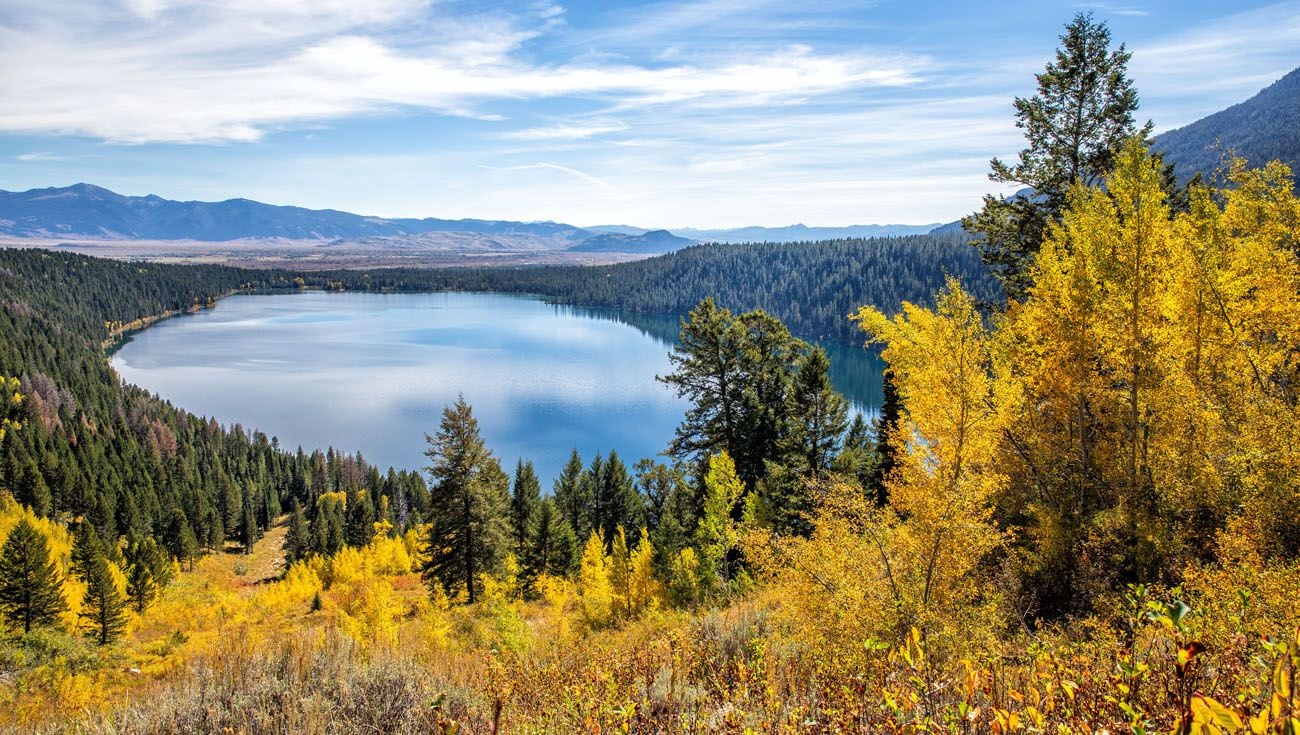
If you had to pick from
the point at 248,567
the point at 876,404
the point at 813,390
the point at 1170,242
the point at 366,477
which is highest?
the point at 1170,242

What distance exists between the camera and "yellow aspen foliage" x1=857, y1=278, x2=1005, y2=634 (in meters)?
8.85

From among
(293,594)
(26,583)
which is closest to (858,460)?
(293,594)

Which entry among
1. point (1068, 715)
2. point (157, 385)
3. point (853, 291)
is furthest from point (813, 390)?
point (853, 291)

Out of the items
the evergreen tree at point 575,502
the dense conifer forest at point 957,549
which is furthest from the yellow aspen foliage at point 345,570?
the evergreen tree at point 575,502

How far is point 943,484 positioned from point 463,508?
18004 mm

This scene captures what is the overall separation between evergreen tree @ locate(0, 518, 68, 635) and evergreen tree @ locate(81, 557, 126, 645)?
318cm

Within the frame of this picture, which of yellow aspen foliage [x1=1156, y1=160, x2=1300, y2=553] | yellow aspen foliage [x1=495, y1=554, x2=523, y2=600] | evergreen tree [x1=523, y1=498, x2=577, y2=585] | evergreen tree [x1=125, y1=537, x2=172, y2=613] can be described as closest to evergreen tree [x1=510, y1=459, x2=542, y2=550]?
evergreen tree [x1=523, y1=498, x2=577, y2=585]

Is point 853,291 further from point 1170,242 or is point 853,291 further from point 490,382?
point 1170,242

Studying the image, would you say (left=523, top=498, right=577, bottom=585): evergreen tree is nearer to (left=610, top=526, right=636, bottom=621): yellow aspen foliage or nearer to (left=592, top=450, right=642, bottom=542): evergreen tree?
(left=592, top=450, right=642, bottom=542): evergreen tree

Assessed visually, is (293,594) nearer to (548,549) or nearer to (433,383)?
(548,549)

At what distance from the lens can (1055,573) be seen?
10750 millimetres

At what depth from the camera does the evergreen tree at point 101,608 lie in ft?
104

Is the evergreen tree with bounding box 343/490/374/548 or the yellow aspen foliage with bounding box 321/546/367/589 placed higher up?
the yellow aspen foliage with bounding box 321/546/367/589

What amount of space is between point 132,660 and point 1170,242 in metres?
31.8
